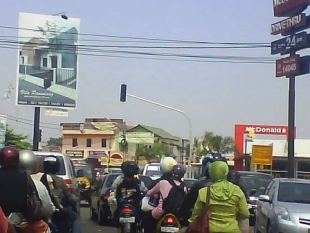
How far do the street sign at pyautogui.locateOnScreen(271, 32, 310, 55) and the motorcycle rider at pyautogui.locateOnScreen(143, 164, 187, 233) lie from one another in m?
32.4

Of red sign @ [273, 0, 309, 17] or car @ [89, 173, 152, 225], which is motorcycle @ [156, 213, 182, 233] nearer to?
car @ [89, 173, 152, 225]

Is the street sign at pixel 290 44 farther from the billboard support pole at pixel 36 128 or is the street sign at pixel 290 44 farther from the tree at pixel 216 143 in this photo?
the tree at pixel 216 143

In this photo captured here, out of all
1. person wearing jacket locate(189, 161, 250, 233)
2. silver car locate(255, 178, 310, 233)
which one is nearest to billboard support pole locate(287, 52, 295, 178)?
silver car locate(255, 178, 310, 233)

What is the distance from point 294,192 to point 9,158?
27.9 feet

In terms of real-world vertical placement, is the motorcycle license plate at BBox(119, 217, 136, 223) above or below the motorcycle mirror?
below

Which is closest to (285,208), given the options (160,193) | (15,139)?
(160,193)

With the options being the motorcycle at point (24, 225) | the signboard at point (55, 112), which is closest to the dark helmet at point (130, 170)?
the motorcycle at point (24, 225)

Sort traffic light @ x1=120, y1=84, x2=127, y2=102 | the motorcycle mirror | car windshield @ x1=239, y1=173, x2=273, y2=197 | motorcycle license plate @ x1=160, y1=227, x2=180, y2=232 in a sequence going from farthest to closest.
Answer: traffic light @ x1=120, y1=84, x2=127, y2=102 < car windshield @ x1=239, y1=173, x2=273, y2=197 < motorcycle license plate @ x1=160, y1=227, x2=180, y2=232 < the motorcycle mirror

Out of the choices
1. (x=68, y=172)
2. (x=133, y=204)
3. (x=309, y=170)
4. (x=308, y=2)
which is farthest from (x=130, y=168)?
(x=309, y=170)

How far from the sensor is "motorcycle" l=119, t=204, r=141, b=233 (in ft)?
35.1

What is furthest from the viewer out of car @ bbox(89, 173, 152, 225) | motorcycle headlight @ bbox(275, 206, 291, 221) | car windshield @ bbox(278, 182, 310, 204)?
car @ bbox(89, 173, 152, 225)

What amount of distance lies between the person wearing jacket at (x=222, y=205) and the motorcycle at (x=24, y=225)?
161 cm

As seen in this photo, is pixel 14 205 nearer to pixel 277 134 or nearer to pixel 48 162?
pixel 48 162

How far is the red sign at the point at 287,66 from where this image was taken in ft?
137
